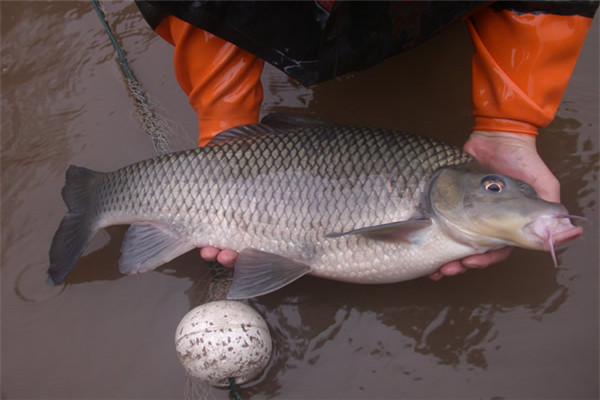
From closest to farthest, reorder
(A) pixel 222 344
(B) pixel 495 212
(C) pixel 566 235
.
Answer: (C) pixel 566 235 < (B) pixel 495 212 < (A) pixel 222 344

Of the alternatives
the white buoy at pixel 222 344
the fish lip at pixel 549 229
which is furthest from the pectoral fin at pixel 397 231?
the white buoy at pixel 222 344

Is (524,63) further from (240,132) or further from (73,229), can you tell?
(73,229)

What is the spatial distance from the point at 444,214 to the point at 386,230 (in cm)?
24

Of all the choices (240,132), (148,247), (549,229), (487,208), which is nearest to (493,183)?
(487,208)

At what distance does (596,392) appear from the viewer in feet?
6.30

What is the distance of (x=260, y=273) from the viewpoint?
1.98 m

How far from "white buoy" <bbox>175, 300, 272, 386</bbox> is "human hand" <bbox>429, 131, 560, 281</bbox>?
808mm

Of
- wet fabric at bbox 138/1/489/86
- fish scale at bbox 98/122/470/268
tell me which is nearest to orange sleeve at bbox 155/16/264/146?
wet fabric at bbox 138/1/489/86

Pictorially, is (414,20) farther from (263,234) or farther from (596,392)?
(596,392)

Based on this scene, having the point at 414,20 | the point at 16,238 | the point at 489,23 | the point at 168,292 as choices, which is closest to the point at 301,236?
the point at 168,292

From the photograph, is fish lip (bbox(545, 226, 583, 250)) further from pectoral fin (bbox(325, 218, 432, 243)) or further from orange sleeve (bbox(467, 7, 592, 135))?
orange sleeve (bbox(467, 7, 592, 135))

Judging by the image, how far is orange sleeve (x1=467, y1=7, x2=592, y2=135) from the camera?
1954 mm

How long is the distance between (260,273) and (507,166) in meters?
1.16

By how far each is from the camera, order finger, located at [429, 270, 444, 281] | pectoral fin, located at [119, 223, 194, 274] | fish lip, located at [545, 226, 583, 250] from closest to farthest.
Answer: fish lip, located at [545, 226, 583, 250] < finger, located at [429, 270, 444, 281] < pectoral fin, located at [119, 223, 194, 274]
